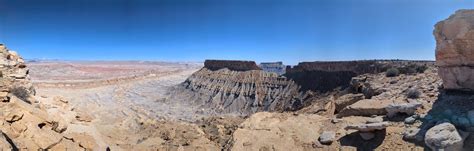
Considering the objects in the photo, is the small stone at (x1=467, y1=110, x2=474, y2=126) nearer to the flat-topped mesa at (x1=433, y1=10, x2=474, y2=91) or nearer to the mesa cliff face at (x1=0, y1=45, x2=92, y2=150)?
the flat-topped mesa at (x1=433, y1=10, x2=474, y2=91)

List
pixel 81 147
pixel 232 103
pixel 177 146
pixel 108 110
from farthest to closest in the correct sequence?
pixel 232 103
pixel 108 110
pixel 177 146
pixel 81 147

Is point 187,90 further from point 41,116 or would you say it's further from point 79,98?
point 41,116

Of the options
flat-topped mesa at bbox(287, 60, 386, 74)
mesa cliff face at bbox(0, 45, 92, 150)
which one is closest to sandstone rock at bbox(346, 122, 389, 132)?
mesa cliff face at bbox(0, 45, 92, 150)

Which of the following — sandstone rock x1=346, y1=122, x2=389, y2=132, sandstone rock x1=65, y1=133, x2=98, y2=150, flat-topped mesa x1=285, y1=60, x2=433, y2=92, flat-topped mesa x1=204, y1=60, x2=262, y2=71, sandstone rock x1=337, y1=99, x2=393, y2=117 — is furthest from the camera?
flat-topped mesa x1=204, y1=60, x2=262, y2=71

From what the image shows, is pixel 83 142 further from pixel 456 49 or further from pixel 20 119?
pixel 456 49

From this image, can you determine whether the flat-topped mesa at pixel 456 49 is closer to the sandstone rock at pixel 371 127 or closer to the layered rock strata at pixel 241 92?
the sandstone rock at pixel 371 127

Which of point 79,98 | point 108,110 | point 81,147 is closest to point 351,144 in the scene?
point 81,147
